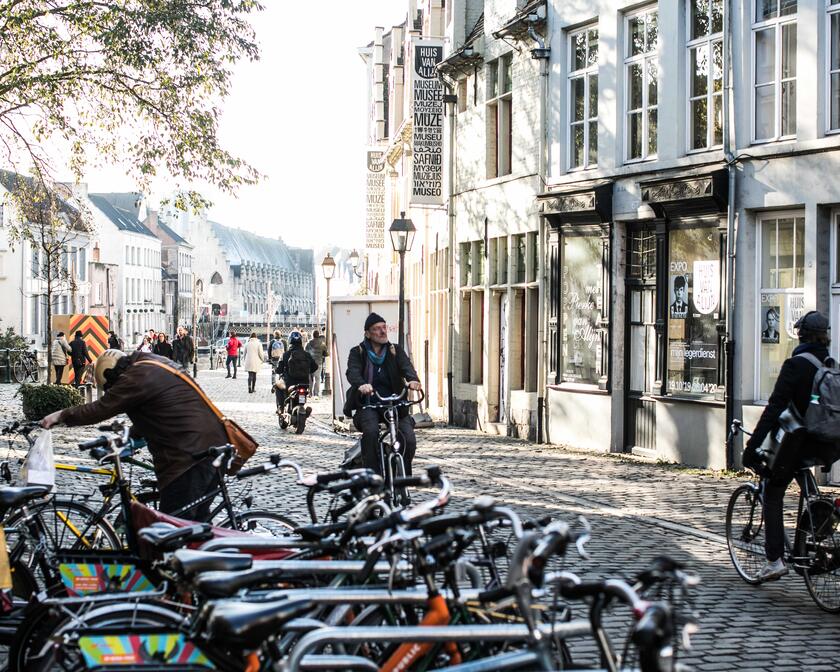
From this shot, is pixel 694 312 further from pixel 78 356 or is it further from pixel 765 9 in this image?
pixel 78 356

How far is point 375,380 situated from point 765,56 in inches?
291

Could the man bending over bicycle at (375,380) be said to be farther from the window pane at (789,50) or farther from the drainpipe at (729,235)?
the window pane at (789,50)

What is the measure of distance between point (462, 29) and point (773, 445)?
2119cm

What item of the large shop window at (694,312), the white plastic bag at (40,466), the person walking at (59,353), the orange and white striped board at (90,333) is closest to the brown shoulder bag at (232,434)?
the white plastic bag at (40,466)

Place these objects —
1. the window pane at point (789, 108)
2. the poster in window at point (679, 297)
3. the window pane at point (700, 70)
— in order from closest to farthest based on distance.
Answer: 1. the window pane at point (789, 108)
2. the window pane at point (700, 70)
3. the poster in window at point (679, 297)

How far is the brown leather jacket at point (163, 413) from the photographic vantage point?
7477 millimetres

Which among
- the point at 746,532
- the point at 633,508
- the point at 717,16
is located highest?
the point at 717,16

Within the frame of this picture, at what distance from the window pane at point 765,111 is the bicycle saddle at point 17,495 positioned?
12.6 metres

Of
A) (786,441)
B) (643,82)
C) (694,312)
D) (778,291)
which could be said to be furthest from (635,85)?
(786,441)

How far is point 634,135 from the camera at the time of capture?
1983 cm

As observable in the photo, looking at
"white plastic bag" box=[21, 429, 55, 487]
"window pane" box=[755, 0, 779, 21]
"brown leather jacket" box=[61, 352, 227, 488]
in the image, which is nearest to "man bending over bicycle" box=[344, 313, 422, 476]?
"brown leather jacket" box=[61, 352, 227, 488]

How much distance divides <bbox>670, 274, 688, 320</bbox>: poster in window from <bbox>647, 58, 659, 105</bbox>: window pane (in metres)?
2.71

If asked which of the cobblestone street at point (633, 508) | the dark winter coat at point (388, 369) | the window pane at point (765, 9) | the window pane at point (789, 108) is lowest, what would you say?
the cobblestone street at point (633, 508)

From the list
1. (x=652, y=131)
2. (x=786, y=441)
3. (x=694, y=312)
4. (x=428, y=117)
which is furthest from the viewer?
(x=428, y=117)
